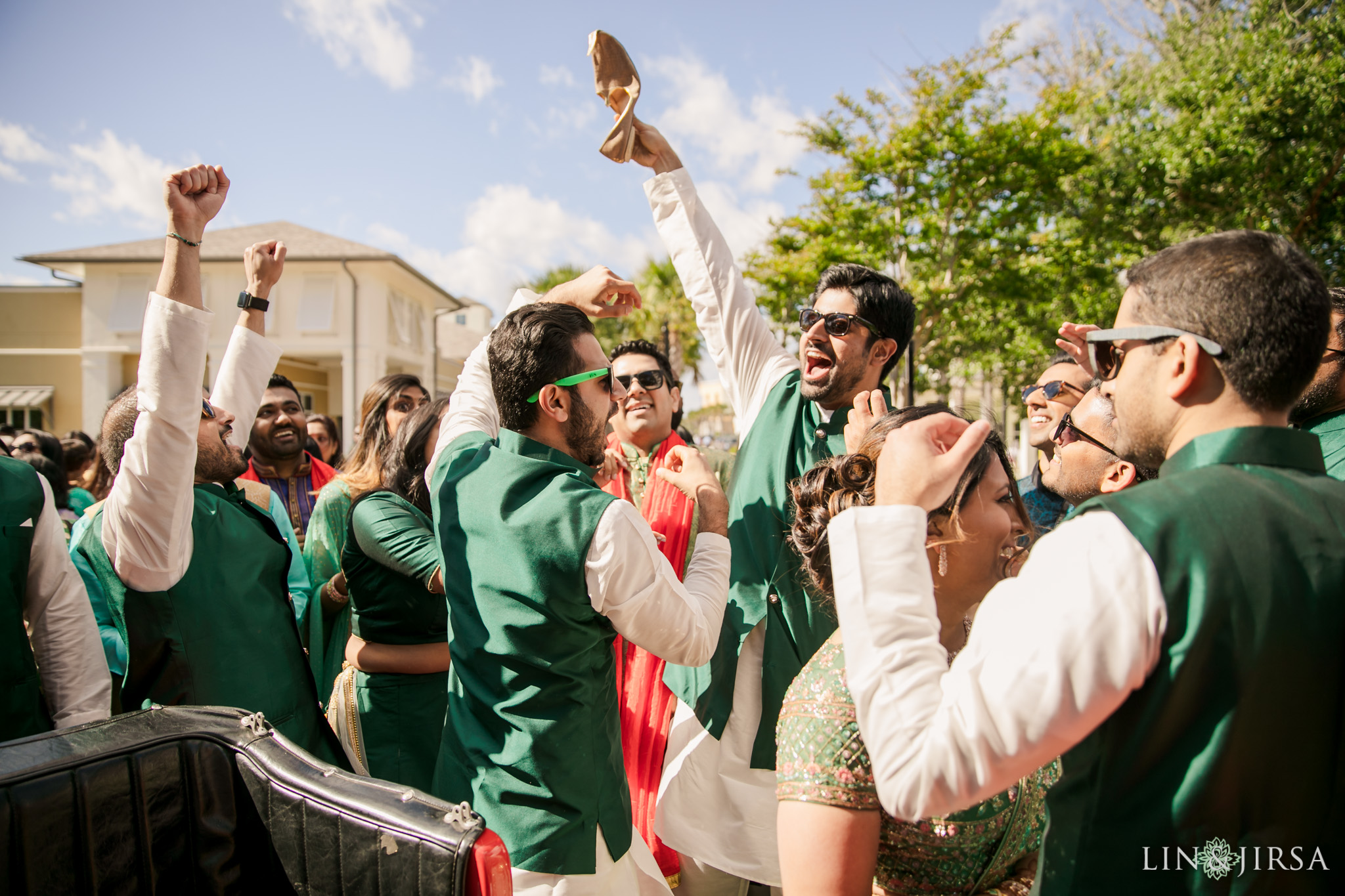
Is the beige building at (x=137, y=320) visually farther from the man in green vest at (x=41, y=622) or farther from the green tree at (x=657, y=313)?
the man in green vest at (x=41, y=622)

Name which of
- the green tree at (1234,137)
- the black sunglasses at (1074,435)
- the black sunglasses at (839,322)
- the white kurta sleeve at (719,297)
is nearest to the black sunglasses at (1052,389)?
the black sunglasses at (1074,435)

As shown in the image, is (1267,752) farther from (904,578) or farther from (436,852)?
(436,852)

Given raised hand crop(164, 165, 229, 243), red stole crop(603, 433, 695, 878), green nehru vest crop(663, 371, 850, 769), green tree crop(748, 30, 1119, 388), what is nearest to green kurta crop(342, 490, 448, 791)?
red stole crop(603, 433, 695, 878)

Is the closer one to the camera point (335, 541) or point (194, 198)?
point (194, 198)

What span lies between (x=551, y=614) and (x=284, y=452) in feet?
12.5

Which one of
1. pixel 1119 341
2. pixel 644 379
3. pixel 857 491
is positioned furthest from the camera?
pixel 644 379

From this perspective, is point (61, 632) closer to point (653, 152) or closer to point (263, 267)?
point (263, 267)

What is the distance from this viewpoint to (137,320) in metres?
21.6

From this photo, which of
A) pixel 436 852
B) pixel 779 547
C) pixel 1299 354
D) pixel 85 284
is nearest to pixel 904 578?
pixel 1299 354

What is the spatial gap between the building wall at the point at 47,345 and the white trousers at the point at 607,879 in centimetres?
2518

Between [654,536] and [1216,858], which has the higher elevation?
[654,536]

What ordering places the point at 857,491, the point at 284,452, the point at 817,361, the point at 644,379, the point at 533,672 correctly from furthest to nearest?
the point at 284,452
the point at 644,379
the point at 817,361
the point at 533,672
the point at 857,491

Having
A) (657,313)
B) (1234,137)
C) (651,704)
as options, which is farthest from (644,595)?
(657,313)

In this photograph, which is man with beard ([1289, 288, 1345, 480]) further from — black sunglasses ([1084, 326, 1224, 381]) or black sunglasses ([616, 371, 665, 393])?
black sunglasses ([616, 371, 665, 393])
